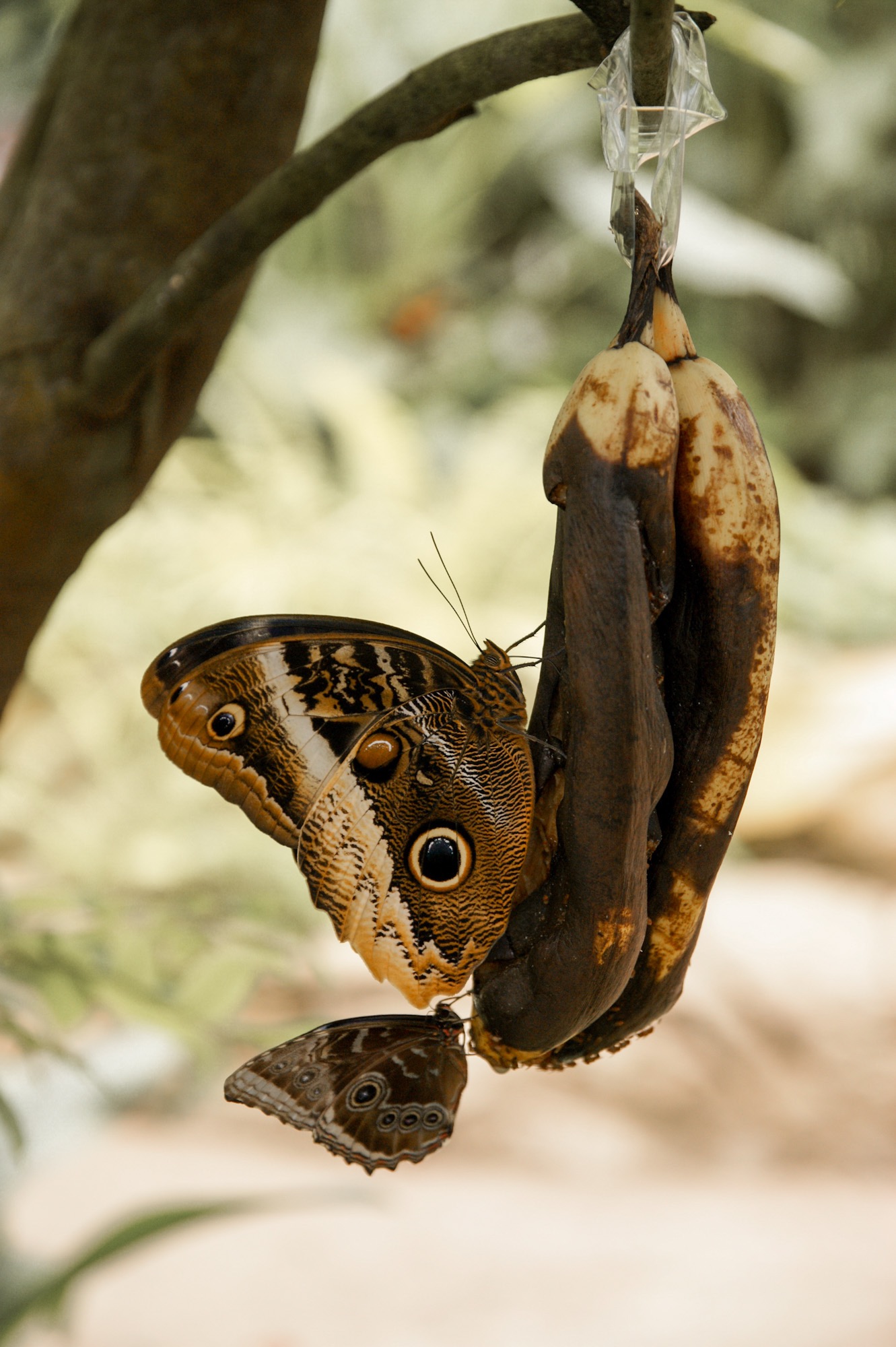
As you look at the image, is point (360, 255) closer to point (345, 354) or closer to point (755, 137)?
point (345, 354)

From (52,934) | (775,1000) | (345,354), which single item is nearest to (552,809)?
(52,934)

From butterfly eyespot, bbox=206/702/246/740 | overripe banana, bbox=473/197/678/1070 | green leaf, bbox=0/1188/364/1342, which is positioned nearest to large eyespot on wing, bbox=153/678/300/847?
butterfly eyespot, bbox=206/702/246/740

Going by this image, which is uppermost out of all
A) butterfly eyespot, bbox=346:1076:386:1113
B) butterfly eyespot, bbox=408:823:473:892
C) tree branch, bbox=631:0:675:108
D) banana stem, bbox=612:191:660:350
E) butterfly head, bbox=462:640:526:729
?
tree branch, bbox=631:0:675:108

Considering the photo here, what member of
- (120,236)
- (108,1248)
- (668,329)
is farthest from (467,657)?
(668,329)

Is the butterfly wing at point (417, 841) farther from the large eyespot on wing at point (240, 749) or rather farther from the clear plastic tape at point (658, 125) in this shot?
the clear plastic tape at point (658, 125)

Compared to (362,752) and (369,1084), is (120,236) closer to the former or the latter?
(362,752)

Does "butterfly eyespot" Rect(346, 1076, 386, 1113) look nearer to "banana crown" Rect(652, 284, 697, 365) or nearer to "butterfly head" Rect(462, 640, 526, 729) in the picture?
"butterfly head" Rect(462, 640, 526, 729)
